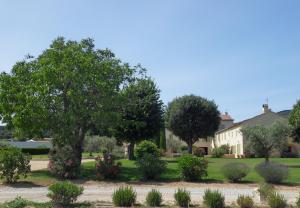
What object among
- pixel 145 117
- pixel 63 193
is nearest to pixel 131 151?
pixel 145 117

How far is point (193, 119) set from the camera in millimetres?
55031

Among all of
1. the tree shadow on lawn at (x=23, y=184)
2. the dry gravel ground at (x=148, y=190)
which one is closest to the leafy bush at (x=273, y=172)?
the dry gravel ground at (x=148, y=190)

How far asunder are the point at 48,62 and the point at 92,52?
3412mm

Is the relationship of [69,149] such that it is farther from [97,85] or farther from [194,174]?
→ [194,174]

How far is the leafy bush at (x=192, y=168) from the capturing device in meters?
24.6

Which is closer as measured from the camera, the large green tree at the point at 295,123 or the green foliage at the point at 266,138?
the green foliage at the point at 266,138

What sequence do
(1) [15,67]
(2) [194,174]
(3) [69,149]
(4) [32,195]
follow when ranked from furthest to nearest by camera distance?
(1) [15,67] → (3) [69,149] → (2) [194,174] → (4) [32,195]

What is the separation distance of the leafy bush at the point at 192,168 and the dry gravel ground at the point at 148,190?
93 centimetres

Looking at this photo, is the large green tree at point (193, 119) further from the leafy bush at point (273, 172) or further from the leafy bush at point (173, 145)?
the leafy bush at point (273, 172)

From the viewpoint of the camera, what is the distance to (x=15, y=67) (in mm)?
29016

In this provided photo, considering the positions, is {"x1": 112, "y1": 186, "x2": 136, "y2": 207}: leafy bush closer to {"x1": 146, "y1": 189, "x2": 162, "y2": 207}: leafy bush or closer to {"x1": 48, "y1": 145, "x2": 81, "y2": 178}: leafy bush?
{"x1": 146, "y1": 189, "x2": 162, "y2": 207}: leafy bush

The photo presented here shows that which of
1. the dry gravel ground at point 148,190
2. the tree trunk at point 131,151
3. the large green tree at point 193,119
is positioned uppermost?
the large green tree at point 193,119

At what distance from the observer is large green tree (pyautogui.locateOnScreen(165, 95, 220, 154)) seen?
54719mm

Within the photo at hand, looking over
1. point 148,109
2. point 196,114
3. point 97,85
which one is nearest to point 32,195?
point 97,85
